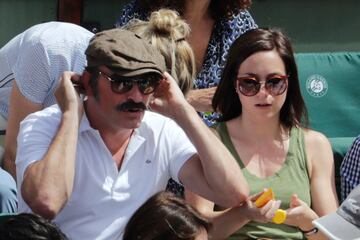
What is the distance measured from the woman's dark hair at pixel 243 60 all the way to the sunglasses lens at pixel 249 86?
0.10 metres

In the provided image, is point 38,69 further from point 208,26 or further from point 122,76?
point 208,26

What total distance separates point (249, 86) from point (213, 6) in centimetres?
→ 72

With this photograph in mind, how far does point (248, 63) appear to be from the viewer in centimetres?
324


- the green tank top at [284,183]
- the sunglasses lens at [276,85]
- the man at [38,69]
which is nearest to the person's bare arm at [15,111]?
the man at [38,69]

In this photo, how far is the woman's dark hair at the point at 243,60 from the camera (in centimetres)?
328

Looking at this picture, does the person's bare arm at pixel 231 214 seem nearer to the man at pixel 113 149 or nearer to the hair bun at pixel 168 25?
the man at pixel 113 149

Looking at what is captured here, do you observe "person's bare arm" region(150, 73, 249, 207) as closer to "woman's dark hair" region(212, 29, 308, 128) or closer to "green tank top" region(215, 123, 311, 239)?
"green tank top" region(215, 123, 311, 239)

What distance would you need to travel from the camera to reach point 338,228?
219cm

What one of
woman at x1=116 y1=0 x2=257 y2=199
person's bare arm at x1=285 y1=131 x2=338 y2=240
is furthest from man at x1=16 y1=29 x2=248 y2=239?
woman at x1=116 y1=0 x2=257 y2=199

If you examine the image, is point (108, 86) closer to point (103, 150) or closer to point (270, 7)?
point (103, 150)

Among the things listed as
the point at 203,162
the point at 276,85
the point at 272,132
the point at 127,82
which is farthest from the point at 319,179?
the point at 127,82

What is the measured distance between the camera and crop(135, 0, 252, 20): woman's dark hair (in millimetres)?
3623

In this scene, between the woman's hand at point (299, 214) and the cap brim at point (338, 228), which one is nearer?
the cap brim at point (338, 228)

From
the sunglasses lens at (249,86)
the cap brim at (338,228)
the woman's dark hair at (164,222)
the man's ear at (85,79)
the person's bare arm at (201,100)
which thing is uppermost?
the man's ear at (85,79)
